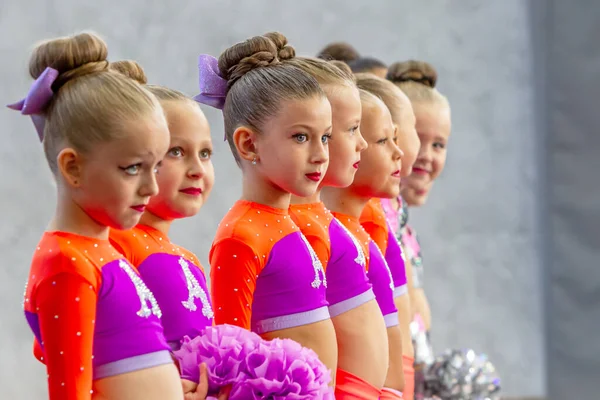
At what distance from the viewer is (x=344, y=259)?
2824 mm

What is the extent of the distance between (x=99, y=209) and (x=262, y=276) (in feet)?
1.91

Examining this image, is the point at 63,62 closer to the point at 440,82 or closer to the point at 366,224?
the point at 366,224

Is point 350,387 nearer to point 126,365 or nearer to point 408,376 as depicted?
point 408,376

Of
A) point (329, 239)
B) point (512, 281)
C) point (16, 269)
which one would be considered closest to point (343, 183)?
point (329, 239)

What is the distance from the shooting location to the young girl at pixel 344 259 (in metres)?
2.79

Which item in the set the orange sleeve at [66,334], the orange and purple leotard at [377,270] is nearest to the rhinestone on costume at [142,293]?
the orange sleeve at [66,334]

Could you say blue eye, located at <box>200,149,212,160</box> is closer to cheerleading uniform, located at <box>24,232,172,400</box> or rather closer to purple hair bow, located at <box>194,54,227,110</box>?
purple hair bow, located at <box>194,54,227,110</box>

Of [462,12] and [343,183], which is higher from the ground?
[462,12]

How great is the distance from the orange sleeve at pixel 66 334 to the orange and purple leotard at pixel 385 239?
1407 millimetres

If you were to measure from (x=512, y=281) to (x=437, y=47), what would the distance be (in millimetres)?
1485

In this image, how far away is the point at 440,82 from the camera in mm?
6055

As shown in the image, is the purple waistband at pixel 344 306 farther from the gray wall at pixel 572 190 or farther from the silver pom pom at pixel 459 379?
the gray wall at pixel 572 190

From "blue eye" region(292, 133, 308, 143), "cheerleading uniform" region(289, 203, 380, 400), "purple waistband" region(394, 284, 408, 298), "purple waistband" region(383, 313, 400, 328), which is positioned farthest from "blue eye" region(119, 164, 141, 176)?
"purple waistband" region(394, 284, 408, 298)

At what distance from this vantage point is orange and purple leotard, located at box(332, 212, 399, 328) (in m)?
3.02
